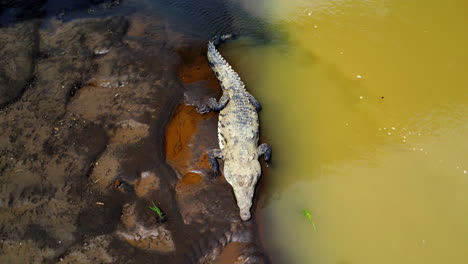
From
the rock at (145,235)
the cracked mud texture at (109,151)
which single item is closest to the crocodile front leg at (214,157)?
the cracked mud texture at (109,151)

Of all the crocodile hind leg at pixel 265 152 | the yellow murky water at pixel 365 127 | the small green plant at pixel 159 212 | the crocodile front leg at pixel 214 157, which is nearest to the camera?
the small green plant at pixel 159 212

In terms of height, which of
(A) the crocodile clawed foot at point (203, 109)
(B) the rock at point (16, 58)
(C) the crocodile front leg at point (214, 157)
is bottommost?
(C) the crocodile front leg at point (214, 157)

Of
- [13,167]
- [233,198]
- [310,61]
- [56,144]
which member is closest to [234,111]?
[233,198]

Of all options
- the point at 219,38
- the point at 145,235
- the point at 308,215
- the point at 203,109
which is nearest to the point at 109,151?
the point at 145,235

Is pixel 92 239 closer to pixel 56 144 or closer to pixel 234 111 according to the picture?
pixel 56 144

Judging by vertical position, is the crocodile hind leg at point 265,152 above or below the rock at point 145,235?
above

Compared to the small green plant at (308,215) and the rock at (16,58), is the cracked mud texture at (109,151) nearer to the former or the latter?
the rock at (16,58)

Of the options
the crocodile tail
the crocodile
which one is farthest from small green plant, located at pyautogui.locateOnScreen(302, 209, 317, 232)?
the crocodile tail

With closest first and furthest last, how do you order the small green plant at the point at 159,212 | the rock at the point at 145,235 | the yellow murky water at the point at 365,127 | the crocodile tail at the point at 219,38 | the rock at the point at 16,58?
the rock at the point at 145,235 < the small green plant at the point at 159,212 < the yellow murky water at the point at 365,127 < the rock at the point at 16,58 < the crocodile tail at the point at 219,38
